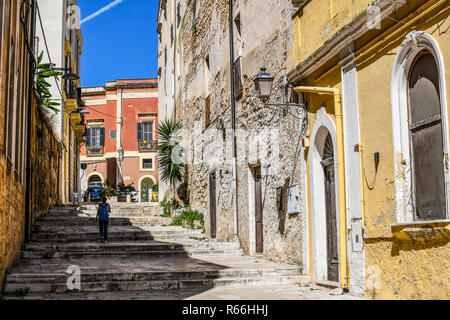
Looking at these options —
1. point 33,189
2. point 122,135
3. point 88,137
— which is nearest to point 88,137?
point 88,137

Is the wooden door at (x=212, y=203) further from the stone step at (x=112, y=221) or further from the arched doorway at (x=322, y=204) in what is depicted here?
the arched doorway at (x=322, y=204)

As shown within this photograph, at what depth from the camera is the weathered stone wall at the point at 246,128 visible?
37.1 ft

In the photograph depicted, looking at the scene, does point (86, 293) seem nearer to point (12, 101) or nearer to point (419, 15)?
point (12, 101)

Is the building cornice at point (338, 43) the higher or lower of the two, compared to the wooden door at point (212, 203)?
higher

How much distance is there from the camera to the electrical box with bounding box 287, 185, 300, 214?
10.7 m

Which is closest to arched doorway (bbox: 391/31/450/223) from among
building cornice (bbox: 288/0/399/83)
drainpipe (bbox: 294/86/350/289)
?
building cornice (bbox: 288/0/399/83)

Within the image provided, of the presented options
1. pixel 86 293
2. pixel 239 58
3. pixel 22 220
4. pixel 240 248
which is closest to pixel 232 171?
pixel 240 248

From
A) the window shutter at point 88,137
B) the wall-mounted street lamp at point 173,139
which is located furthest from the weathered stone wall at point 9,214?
the window shutter at point 88,137

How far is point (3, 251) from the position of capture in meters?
8.74

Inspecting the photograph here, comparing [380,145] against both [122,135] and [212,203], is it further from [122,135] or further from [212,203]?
[122,135]

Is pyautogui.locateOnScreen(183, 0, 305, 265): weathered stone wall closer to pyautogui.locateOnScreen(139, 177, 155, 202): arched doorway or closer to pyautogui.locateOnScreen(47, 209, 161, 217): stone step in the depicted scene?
pyautogui.locateOnScreen(47, 209, 161, 217): stone step

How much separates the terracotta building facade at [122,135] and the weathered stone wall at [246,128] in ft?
77.8

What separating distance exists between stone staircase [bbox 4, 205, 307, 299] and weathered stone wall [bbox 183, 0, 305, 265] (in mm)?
814
